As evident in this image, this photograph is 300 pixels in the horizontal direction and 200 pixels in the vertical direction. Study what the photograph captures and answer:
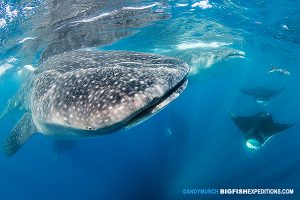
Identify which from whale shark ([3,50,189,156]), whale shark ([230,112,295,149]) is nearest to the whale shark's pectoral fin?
whale shark ([3,50,189,156])

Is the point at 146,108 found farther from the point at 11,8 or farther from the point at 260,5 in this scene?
the point at 260,5

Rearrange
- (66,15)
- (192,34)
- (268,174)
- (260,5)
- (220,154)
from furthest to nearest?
(220,154) → (268,174) → (192,34) → (260,5) → (66,15)

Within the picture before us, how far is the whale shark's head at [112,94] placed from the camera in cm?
295

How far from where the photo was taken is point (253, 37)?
1925 centimetres

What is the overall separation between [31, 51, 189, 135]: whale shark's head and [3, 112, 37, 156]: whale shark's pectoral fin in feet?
10.0

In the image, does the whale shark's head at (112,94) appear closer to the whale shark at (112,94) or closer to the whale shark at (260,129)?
the whale shark at (112,94)

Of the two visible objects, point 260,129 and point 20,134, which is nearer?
point 20,134

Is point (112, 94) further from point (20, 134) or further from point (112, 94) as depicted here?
point (20, 134)

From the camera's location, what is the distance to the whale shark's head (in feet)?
9.68

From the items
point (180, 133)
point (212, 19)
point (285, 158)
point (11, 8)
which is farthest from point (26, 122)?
point (285, 158)

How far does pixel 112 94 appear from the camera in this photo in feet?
10.1

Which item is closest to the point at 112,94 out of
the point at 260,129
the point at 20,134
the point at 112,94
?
the point at 112,94

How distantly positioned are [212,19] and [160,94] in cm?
1271

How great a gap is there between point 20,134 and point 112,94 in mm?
5185
